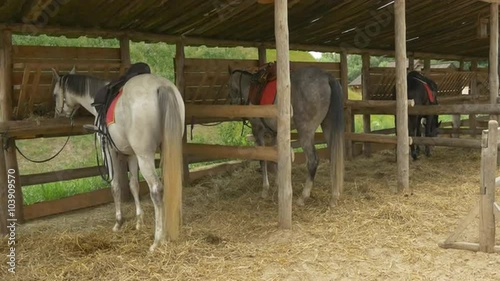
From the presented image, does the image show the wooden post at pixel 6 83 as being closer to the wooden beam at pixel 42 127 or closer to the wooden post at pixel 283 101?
the wooden beam at pixel 42 127

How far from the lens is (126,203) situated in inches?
273

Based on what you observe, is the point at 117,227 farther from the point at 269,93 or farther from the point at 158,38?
the point at 158,38

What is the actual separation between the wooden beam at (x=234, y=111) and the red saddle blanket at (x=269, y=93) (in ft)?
2.66

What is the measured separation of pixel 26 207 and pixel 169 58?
16590mm

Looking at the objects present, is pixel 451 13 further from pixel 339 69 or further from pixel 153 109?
pixel 153 109

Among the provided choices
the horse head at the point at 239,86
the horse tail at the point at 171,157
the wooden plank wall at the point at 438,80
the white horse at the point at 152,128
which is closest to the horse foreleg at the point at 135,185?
the white horse at the point at 152,128

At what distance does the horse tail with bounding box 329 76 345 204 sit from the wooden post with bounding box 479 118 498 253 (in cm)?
206

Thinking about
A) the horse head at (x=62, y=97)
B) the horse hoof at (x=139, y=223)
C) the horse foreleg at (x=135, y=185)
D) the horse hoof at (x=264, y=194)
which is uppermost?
the horse head at (x=62, y=97)

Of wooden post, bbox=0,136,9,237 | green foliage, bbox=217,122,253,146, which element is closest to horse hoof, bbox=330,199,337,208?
wooden post, bbox=0,136,9,237

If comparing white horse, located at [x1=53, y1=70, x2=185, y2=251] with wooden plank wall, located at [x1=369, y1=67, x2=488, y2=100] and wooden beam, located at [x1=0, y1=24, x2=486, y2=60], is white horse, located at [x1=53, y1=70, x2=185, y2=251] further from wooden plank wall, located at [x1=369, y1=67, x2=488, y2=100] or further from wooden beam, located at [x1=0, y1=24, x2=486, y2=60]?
wooden plank wall, located at [x1=369, y1=67, x2=488, y2=100]

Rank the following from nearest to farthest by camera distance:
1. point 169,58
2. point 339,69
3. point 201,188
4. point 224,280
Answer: point 224,280
point 201,188
point 339,69
point 169,58

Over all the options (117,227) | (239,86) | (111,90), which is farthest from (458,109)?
(117,227)

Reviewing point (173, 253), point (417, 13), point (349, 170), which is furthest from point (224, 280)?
point (417, 13)

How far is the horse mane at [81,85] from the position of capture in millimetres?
5625
